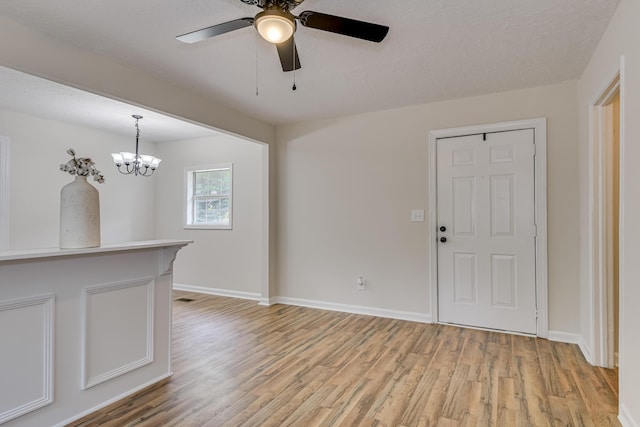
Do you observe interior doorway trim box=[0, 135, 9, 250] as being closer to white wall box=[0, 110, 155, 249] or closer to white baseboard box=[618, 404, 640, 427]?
white wall box=[0, 110, 155, 249]

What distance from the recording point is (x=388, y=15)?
85.4 inches

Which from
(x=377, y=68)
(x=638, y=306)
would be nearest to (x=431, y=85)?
(x=377, y=68)

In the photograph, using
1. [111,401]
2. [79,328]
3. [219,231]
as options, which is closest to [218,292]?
[219,231]

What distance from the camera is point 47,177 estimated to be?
4492 mm

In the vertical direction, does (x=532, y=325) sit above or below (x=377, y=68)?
below

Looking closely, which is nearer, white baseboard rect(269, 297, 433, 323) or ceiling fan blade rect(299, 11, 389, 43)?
ceiling fan blade rect(299, 11, 389, 43)

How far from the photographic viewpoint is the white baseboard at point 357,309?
388 centimetres

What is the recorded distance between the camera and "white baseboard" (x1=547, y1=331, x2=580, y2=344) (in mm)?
3176

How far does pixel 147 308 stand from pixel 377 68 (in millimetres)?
2544

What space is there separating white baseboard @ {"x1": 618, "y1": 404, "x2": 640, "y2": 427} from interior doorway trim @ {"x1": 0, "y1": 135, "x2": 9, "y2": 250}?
18.9ft

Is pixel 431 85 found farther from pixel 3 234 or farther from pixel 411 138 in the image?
pixel 3 234

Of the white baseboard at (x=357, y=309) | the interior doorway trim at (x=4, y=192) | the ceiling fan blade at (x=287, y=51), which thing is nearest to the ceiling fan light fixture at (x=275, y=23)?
the ceiling fan blade at (x=287, y=51)

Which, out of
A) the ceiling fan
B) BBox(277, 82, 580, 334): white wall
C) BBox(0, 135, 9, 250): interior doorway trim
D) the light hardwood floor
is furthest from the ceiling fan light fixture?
BBox(0, 135, 9, 250): interior doorway trim

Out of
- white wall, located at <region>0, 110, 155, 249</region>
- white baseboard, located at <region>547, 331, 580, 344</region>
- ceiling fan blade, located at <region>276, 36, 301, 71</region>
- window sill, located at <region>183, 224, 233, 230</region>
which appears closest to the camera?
ceiling fan blade, located at <region>276, 36, 301, 71</region>
